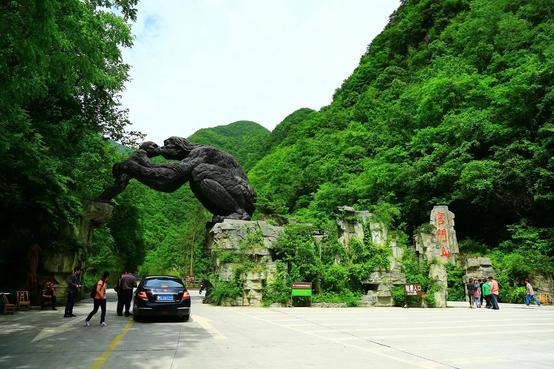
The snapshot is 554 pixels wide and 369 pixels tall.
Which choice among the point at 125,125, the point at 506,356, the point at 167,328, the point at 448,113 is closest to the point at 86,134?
the point at 125,125

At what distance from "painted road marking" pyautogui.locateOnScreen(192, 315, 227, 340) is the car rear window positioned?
117 cm

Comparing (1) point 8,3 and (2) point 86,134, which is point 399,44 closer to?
(2) point 86,134

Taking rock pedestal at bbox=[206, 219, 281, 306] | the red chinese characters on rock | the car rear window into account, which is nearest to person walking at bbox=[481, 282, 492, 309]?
the red chinese characters on rock

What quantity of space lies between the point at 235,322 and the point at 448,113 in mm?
26866

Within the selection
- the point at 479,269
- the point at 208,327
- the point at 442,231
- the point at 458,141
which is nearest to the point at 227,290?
the point at 208,327

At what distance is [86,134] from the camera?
1844 cm

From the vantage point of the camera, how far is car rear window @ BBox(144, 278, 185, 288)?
1121 centimetres

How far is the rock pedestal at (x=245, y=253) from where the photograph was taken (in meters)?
17.0

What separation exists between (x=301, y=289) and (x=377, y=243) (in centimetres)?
452

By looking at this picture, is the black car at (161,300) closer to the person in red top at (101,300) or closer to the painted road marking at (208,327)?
the painted road marking at (208,327)

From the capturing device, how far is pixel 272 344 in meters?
7.38

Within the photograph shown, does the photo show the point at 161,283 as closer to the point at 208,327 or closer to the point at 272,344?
the point at 208,327

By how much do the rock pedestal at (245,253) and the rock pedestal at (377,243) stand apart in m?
3.54

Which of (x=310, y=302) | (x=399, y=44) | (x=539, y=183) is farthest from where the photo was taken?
(x=399, y=44)
